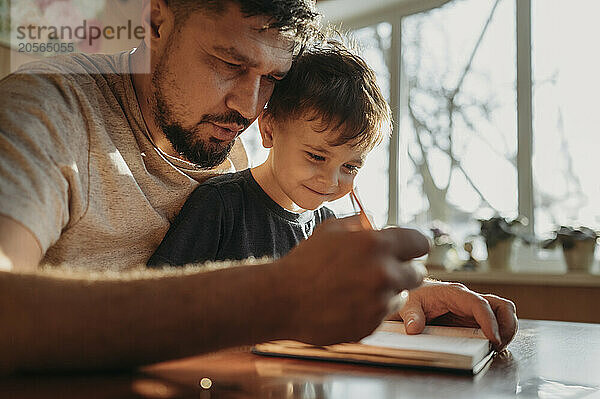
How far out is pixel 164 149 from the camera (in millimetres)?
1268

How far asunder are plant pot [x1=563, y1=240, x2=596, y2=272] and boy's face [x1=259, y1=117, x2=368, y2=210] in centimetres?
163

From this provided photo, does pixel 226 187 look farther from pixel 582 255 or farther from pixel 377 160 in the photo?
pixel 377 160

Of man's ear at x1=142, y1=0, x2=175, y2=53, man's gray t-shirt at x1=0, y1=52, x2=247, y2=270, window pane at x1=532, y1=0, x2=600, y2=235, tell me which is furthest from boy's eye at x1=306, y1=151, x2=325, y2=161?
window pane at x1=532, y1=0, x2=600, y2=235

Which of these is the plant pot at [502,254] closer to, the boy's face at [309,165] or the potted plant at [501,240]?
the potted plant at [501,240]

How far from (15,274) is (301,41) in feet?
2.79

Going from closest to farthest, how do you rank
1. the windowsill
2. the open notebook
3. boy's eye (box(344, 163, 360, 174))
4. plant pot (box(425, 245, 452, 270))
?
the open notebook
boy's eye (box(344, 163, 360, 174))
the windowsill
plant pot (box(425, 245, 452, 270))

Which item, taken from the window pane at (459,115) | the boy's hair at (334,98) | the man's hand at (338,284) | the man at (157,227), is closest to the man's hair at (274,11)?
the man at (157,227)

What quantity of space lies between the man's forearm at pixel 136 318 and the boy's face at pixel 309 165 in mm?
742

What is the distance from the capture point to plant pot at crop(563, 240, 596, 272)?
8.46 feet

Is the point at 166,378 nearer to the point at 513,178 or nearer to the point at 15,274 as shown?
the point at 15,274

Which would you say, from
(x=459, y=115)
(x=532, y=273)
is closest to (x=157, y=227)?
(x=532, y=273)

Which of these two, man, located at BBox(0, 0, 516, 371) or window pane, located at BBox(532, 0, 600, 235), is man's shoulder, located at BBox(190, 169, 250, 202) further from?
window pane, located at BBox(532, 0, 600, 235)

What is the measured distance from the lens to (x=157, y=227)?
114 centimetres

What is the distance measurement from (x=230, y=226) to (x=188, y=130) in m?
0.21
